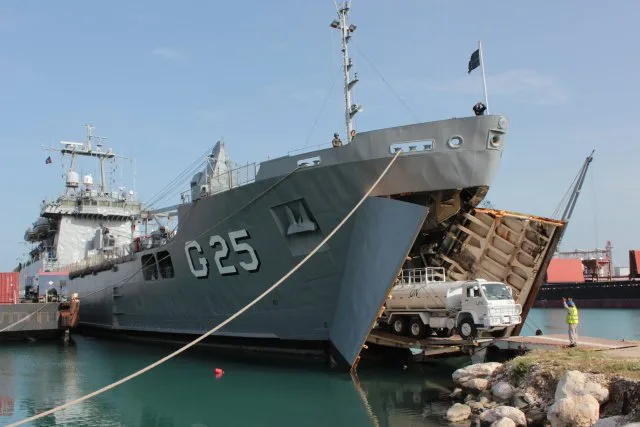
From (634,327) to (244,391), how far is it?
25595mm

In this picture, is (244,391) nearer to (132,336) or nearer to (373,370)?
(373,370)

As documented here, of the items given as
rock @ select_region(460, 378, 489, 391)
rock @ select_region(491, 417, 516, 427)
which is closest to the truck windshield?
rock @ select_region(460, 378, 489, 391)

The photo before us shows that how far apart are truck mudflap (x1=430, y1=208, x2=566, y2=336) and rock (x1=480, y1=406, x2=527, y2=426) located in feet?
24.3

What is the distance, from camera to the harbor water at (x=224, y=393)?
10.7 m

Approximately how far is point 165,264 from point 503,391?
13196mm

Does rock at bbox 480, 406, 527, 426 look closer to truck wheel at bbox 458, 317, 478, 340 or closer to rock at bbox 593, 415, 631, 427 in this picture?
rock at bbox 593, 415, 631, 427

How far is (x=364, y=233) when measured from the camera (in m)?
13.4

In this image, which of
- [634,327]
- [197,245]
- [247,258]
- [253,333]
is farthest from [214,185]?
[634,327]

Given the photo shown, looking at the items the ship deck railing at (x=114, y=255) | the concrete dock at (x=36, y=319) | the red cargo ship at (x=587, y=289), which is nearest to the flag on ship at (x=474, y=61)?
the ship deck railing at (x=114, y=255)

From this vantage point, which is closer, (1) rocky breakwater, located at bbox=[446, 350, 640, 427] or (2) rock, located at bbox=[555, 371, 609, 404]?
(1) rocky breakwater, located at bbox=[446, 350, 640, 427]

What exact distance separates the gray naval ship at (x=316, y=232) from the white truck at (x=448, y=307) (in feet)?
5.45

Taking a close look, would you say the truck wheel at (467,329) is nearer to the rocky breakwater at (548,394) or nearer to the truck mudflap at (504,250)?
the rocky breakwater at (548,394)

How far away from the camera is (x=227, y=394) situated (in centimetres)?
1270

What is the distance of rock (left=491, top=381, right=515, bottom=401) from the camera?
34.4 feet
